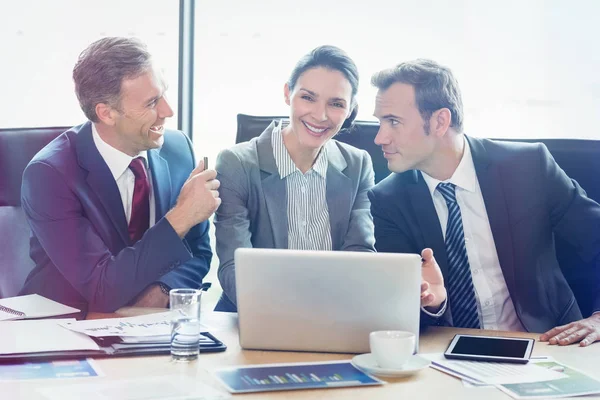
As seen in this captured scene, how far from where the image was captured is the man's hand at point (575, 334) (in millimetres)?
1733

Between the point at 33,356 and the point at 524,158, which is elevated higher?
the point at 524,158

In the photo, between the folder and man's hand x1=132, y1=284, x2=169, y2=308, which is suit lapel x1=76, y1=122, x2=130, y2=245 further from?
the folder

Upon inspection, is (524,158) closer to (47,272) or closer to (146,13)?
(47,272)

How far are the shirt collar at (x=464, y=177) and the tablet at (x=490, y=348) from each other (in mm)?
Answer: 717

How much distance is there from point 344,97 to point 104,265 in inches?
35.7

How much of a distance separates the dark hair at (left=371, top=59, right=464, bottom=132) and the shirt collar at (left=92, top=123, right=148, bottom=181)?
0.84m

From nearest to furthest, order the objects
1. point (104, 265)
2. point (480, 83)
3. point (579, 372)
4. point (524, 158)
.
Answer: point (579, 372) → point (104, 265) → point (524, 158) → point (480, 83)

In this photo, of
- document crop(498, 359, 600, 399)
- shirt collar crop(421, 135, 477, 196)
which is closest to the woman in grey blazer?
shirt collar crop(421, 135, 477, 196)

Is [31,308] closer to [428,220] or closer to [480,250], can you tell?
[428,220]

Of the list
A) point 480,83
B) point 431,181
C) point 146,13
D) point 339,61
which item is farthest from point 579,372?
point 146,13

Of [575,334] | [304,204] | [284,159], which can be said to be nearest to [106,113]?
[284,159]

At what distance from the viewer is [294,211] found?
246cm

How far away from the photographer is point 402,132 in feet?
8.08

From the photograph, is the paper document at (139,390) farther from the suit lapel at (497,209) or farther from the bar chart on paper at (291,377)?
the suit lapel at (497,209)
